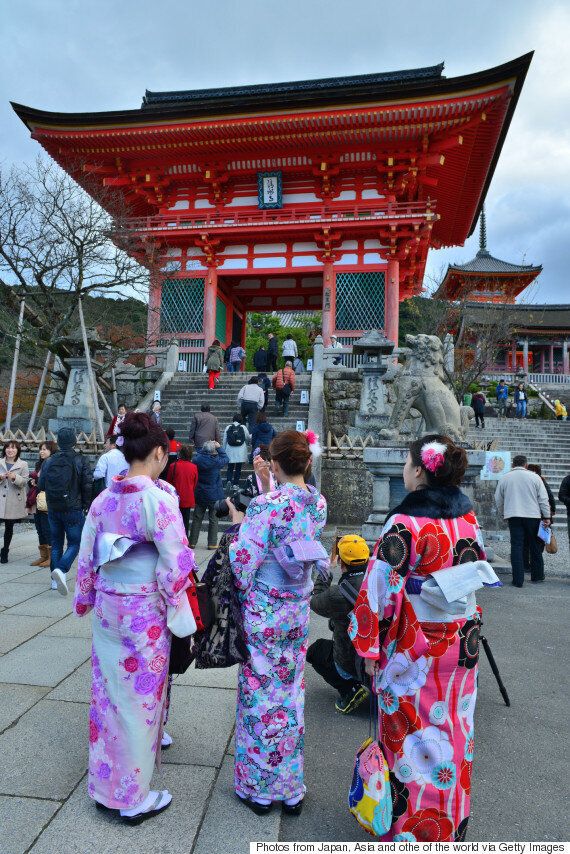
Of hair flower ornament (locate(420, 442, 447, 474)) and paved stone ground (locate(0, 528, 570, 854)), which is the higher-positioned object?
hair flower ornament (locate(420, 442, 447, 474))

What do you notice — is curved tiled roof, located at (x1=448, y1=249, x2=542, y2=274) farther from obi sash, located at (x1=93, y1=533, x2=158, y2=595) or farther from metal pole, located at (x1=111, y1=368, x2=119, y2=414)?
obi sash, located at (x1=93, y1=533, x2=158, y2=595)

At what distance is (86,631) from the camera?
4.23 metres

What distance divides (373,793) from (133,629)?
1075 millimetres

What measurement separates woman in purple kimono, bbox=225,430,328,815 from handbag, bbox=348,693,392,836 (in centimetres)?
36

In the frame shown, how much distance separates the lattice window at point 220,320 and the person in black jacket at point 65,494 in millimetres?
12352

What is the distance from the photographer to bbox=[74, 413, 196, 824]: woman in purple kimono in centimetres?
207

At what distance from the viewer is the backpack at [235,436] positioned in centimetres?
895

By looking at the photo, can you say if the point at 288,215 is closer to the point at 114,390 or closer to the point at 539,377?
the point at 114,390

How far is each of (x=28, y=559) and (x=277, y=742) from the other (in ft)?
18.4

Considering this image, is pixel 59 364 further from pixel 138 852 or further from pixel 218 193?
pixel 138 852

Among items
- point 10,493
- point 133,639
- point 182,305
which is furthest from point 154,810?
point 182,305

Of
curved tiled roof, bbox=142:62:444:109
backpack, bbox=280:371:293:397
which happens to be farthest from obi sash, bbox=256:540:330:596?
curved tiled roof, bbox=142:62:444:109

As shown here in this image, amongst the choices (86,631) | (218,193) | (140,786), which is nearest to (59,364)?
(218,193)

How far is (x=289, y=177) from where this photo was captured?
648 inches
